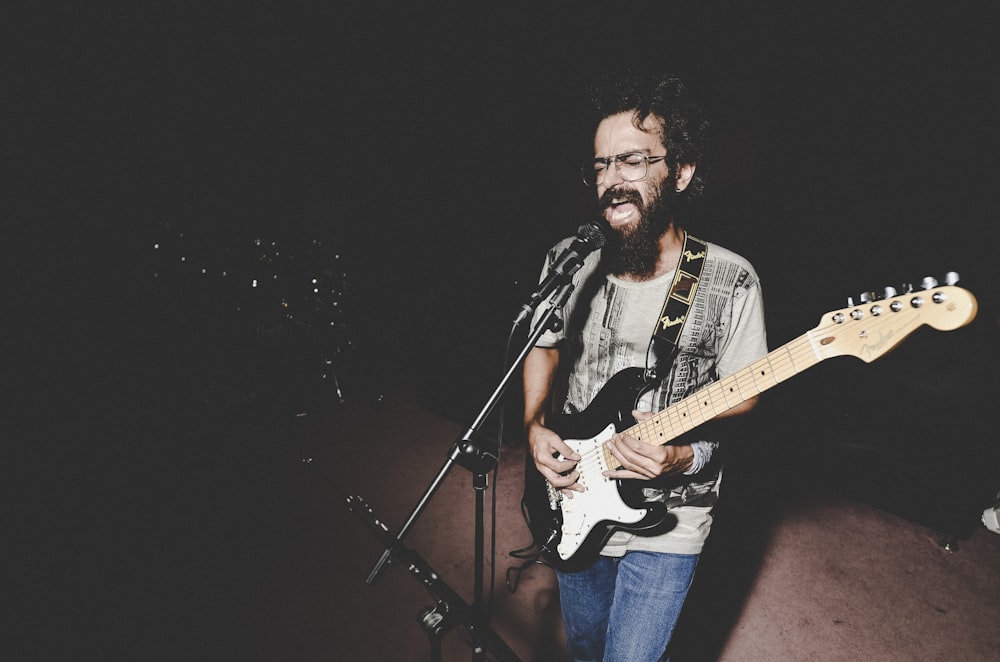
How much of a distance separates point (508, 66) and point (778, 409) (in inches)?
154

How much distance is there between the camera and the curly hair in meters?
1.41

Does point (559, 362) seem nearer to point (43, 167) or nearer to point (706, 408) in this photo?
point (706, 408)

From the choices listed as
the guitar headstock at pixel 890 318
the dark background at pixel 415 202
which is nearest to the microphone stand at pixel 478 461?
the guitar headstock at pixel 890 318

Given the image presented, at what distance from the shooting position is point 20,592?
2.48m

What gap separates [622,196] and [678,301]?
386 mm

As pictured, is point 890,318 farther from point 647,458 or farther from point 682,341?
point 647,458

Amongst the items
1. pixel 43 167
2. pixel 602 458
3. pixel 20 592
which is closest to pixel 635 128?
pixel 602 458

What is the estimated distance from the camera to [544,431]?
1454 millimetres

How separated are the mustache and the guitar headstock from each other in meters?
0.63

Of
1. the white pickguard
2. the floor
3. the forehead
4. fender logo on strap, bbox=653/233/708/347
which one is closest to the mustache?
the forehead

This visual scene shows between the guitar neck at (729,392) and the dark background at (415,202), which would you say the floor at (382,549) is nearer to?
the dark background at (415,202)

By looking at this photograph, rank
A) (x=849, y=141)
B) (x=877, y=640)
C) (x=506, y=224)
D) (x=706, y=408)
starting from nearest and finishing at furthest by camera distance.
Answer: (x=706, y=408)
(x=877, y=640)
(x=849, y=141)
(x=506, y=224)

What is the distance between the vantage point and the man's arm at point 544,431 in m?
1.37

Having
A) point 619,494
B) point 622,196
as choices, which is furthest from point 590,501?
point 622,196
